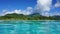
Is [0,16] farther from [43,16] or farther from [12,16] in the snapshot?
[43,16]

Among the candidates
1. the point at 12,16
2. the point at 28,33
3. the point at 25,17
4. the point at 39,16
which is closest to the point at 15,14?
the point at 12,16

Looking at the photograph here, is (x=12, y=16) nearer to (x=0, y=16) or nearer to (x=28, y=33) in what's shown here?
(x=0, y=16)

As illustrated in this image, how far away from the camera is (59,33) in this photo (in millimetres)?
10211

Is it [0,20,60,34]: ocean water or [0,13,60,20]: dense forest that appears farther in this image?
[0,13,60,20]: dense forest

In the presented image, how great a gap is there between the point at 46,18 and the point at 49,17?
90cm

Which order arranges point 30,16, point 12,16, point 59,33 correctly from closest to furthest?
1. point 59,33
2. point 30,16
3. point 12,16

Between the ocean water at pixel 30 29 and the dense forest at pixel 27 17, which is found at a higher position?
the dense forest at pixel 27 17

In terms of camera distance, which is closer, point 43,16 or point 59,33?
point 59,33

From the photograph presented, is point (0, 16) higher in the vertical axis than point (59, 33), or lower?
higher

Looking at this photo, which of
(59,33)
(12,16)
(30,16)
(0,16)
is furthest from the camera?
(12,16)

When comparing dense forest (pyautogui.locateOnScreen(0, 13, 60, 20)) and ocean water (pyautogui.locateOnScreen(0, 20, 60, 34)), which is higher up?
dense forest (pyautogui.locateOnScreen(0, 13, 60, 20))

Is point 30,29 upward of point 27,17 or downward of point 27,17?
downward

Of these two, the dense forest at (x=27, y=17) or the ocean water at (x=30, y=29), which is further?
the dense forest at (x=27, y=17)

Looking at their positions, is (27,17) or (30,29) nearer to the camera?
(30,29)
